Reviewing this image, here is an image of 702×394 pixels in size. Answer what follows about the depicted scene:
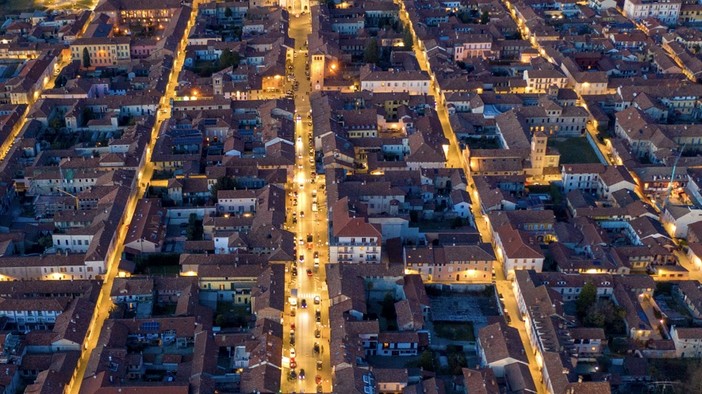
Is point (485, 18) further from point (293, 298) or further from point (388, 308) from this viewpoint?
point (293, 298)

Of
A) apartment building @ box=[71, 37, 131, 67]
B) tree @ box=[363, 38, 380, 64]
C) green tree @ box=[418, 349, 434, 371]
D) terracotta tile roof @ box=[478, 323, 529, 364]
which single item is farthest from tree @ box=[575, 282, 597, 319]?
apartment building @ box=[71, 37, 131, 67]

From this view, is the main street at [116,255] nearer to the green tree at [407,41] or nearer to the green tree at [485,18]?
the green tree at [407,41]

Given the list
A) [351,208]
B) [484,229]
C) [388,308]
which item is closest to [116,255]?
[351,208]

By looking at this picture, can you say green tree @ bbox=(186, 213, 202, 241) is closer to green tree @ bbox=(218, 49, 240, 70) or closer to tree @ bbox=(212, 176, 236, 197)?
tree @ bbox=(212, 176, 236, 197)

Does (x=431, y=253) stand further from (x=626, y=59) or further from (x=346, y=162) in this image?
(x=626, y=59)

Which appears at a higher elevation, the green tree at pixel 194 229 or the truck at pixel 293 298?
the green tree at pixel 194 229

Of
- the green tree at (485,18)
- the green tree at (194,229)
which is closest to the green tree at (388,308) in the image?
the green tree at (194,229)

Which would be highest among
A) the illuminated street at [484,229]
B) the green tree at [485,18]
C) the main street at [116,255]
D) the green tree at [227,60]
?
the green tree at [227,60]
